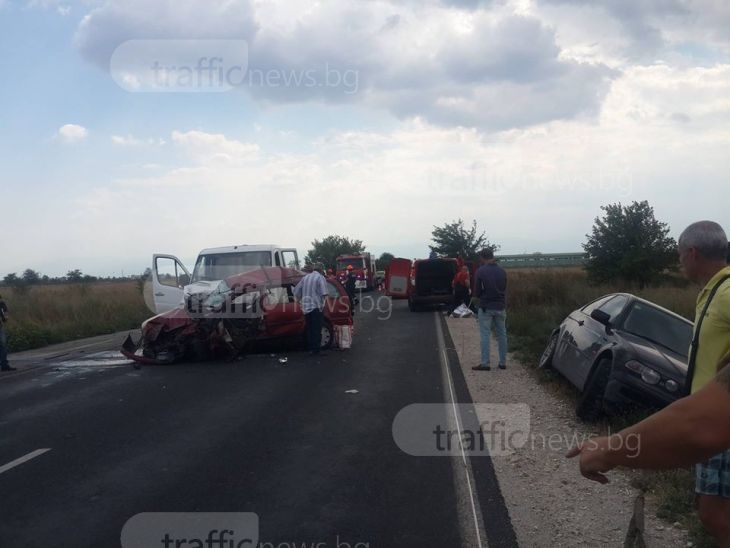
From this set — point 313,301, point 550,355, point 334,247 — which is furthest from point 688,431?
point 334,247

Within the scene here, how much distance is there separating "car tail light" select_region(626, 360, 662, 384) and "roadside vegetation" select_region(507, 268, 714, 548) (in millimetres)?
428

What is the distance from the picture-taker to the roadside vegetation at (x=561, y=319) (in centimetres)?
556

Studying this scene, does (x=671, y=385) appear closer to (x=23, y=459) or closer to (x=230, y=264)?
(x=23, y=459)

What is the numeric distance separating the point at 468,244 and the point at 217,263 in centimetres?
3963

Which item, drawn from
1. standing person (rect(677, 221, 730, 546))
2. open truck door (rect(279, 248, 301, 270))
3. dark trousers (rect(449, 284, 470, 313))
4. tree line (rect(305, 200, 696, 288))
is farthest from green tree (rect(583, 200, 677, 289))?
standing person (rect(677, 221, 730, 546))

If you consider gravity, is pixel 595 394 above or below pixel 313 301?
below

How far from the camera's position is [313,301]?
47.4 feet

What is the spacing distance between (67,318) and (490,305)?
1913cm

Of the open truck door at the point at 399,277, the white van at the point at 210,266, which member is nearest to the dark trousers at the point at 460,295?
the open truck door at the point at 399,277

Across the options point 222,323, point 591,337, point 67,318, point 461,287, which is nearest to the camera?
point 591,337

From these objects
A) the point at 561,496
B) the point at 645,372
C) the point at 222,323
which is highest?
the point at 222,323

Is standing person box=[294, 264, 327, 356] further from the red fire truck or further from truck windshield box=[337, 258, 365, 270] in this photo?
truck windshield box=[337, 258, 365, 270]

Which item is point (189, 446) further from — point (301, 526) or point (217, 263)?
point (217, 263)

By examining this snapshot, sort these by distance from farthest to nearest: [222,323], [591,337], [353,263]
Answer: [353,263] → [222,323] → [591,337]
